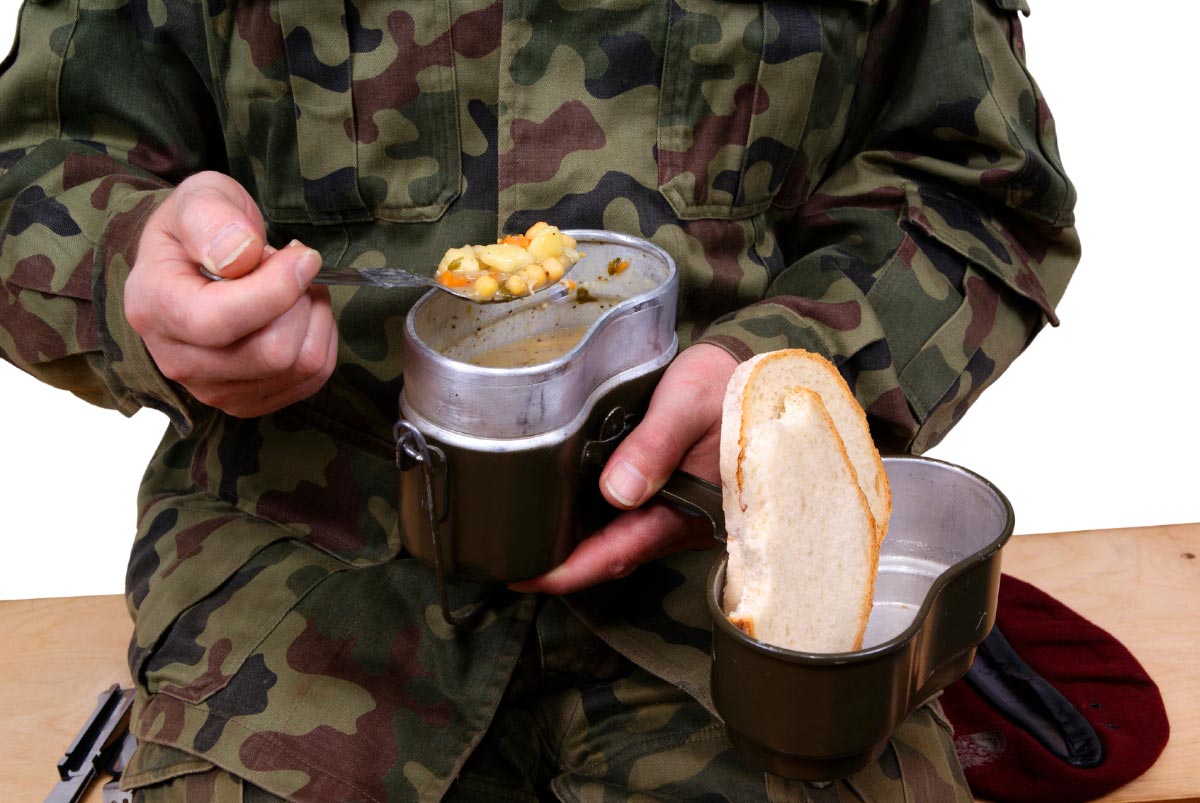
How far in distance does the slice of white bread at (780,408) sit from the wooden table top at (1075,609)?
1.59 ft

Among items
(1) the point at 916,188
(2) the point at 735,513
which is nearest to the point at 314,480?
(2) the point at 735,513

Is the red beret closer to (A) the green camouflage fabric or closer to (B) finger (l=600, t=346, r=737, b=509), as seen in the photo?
(A) the green camouflage fabric

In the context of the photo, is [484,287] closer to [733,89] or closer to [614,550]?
[614,550]

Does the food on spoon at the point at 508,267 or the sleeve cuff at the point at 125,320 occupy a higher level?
the food on spoon at the point at 508,267

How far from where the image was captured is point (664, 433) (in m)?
0.86

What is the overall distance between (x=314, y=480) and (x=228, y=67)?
340mm

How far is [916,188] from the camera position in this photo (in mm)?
1186

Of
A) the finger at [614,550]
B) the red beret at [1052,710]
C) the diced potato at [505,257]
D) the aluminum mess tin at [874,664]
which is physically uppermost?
the diced potato at [505,257]

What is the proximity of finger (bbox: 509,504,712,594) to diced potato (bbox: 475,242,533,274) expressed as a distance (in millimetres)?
189

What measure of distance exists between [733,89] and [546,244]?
286 millimetres

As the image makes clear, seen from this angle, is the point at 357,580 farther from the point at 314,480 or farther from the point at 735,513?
the point at 735,513

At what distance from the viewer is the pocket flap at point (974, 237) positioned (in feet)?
3.80

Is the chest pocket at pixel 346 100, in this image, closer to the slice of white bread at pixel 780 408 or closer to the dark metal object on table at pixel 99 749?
the slice of white bread at pixel 780 408

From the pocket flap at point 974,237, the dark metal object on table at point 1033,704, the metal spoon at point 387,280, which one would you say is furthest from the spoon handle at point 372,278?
the dark metal object on table at point 1033,704
